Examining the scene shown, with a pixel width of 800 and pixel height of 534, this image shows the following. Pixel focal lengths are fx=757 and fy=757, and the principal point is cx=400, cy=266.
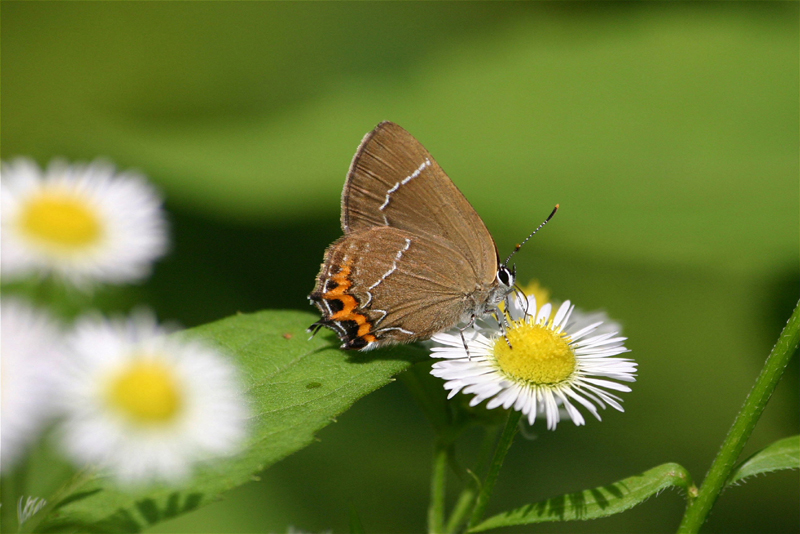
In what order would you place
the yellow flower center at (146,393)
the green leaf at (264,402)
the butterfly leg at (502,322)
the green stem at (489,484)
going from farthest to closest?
1. the butterfly leg at (502,322)
2. the green stem at (489,484)
3. the green leaf at (264,402)
4. the yellow flower center at (146,393)

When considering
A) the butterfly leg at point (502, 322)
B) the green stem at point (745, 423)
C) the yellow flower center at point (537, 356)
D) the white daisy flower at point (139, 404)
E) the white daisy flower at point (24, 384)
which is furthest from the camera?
the butterfly leg at point (502, 322)

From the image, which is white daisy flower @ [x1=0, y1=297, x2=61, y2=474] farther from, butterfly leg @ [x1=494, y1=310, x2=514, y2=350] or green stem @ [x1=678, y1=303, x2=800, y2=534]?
butterfly leg @ [x1=494, y1=310, x2=514, y2=350]

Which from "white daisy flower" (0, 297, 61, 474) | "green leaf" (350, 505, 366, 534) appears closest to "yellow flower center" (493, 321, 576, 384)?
"green leaf" (350, 505, 366, 534)

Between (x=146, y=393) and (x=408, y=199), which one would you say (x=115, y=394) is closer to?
(x=146, y=393)

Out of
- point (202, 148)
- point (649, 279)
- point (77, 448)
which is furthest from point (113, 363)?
point (649, 279)

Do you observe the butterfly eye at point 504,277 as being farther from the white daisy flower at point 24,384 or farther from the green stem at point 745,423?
the white daisy flower at point 24,384

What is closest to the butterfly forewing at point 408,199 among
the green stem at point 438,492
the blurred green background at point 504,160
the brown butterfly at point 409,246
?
the brown butterfly at point 409,246
